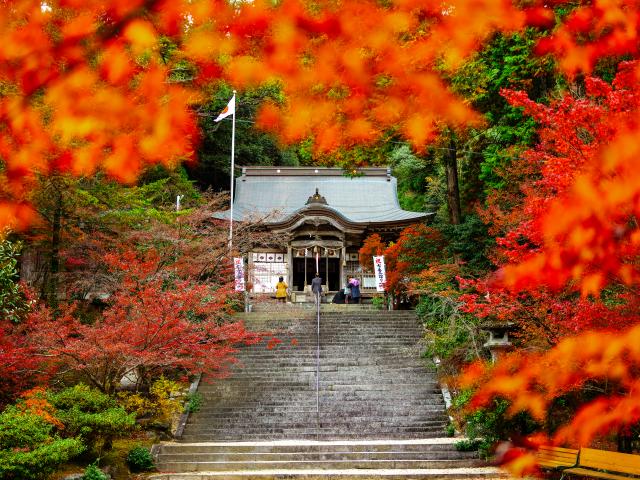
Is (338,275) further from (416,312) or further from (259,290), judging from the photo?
(416,312)

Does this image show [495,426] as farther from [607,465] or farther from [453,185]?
[453,185]

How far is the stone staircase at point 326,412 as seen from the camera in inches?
358

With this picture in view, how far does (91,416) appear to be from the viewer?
8297 millimetres

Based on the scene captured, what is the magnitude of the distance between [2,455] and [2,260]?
3.89 m

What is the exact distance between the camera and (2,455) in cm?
692

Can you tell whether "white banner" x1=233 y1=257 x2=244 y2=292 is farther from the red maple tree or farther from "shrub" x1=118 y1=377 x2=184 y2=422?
"shrub" x1=118 y1=377 x2=184 y2=422

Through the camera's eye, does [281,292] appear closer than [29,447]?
No

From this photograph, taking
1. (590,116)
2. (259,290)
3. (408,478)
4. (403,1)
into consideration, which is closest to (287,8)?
(403,1)

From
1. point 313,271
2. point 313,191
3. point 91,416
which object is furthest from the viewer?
point 313,191

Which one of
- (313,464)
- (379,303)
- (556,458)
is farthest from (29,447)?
(379,303)

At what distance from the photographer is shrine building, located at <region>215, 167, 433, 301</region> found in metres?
22.1

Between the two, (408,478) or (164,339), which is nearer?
(408,478)

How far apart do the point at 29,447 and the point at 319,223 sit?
15716 mm

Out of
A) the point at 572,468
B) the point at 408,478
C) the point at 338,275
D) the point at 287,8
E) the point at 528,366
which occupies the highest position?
the point at 287,8
